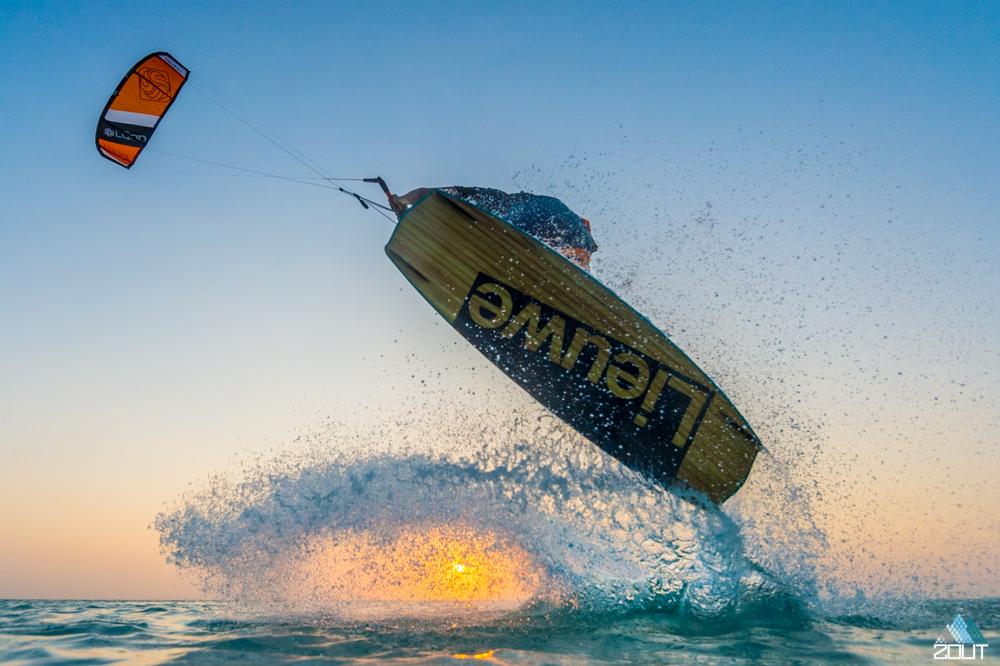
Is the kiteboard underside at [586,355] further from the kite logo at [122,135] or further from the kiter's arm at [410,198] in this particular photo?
the kite logo at [122,135]

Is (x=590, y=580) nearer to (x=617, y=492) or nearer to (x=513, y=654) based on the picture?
(x=617, y=492)

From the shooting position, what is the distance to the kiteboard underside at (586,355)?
20.9ft

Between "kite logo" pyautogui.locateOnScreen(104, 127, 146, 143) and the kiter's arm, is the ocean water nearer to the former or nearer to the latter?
the kiter's arm

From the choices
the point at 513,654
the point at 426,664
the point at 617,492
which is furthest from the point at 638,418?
the point at 426,664

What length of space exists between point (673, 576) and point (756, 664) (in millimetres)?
1494

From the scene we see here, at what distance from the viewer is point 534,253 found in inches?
261

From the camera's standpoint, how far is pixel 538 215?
7219 millimetres

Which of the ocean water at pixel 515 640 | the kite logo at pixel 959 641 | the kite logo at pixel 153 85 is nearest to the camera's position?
the ocean water at pixel 515 640

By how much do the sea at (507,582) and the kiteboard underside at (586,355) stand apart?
0.34 metres

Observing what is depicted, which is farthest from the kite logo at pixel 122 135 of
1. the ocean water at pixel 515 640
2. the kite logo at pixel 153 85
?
the ocean water at pixel 515 640

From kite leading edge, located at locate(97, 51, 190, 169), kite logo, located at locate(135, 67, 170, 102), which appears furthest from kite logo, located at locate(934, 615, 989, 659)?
kite logo, located at locate(135, 67, 170, 102)

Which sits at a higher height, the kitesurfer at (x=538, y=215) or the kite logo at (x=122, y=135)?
the kitesurfer at (x=538, y=215)

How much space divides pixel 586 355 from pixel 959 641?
3910mm

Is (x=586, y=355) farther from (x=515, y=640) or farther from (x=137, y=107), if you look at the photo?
(x=137, y=107)
